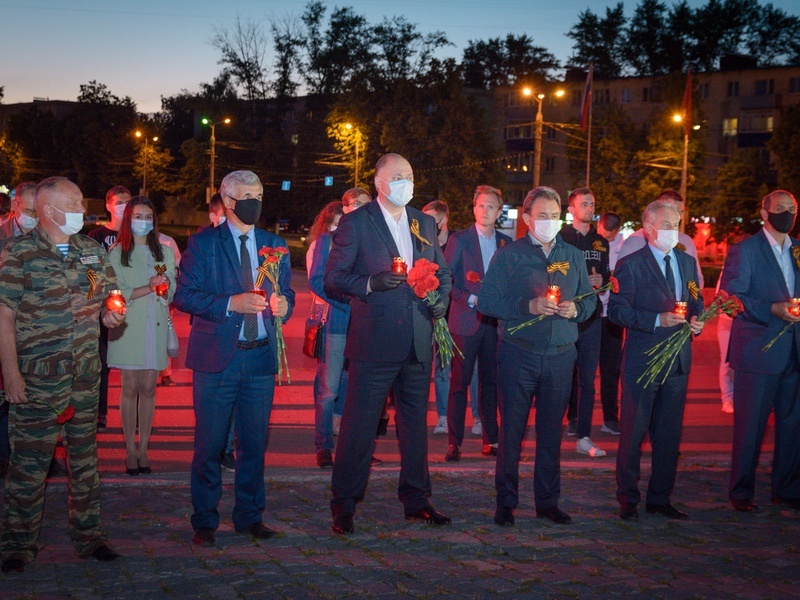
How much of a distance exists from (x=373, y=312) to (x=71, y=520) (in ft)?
7.64

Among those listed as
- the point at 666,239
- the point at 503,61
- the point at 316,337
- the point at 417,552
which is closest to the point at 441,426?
the point at 316,337

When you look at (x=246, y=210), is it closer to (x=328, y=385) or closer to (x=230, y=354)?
(x=230, y=354)

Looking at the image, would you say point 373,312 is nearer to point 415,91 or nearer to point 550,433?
point 550,433

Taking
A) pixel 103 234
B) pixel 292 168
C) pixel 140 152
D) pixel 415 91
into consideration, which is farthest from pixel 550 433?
pixel 140 152

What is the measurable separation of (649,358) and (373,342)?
216cm

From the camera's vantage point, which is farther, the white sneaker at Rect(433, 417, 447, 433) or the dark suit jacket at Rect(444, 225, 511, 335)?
the white sneaker at Rect(433, 417, 447, 433)

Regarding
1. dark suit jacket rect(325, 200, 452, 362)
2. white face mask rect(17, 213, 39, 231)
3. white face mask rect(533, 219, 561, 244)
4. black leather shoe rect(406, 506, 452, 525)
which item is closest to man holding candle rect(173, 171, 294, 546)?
dark suit jacket rect(325, 200, 452, 362)

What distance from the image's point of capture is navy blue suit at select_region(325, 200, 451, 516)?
6.55 meters

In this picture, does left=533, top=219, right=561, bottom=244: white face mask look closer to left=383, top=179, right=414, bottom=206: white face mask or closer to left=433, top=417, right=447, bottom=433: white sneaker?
left=383, top=179, right=414, bottom=206: white face mask

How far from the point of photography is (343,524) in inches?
260

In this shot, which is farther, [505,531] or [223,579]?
[505,531]

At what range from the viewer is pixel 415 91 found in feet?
200

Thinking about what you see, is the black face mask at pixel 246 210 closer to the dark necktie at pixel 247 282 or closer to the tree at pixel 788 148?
the dark necktie at pixel 247 282

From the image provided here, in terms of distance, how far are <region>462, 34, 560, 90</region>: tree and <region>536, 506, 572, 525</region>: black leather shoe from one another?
91284mm
